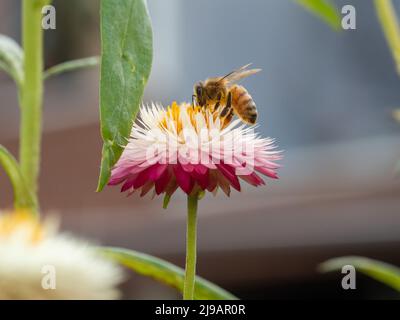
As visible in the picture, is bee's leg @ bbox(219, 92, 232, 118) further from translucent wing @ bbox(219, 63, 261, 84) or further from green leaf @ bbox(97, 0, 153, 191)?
green leaf @ bbox(97, 0, 153, 191)

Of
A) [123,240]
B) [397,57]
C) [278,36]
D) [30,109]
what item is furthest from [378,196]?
[30,109]

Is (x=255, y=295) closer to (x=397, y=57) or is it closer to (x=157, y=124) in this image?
(x=397, y=57)

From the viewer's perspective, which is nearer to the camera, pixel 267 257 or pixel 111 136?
pixel 111 136

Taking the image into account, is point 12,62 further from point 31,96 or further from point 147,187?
point 147,187

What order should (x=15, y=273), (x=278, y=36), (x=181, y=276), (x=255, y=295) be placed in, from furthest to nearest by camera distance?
(x=255, y=295), (x=278, y=36), (x=181, y=276), (x=15, y=273)

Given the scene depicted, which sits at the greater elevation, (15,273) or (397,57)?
(397,57)

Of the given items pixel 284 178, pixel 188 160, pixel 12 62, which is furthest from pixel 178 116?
pixel 284 178
